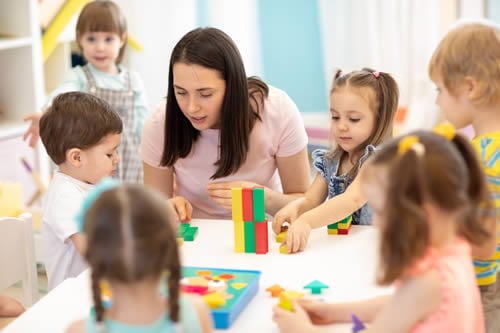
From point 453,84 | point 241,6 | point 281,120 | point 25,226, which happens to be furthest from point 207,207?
point 241,6

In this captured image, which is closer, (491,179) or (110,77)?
(491,179)

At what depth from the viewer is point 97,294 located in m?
0.96

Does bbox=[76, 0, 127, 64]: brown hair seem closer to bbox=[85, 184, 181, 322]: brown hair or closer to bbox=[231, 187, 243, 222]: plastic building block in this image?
bbox=[231, 187, 243, 222]: plastic building block

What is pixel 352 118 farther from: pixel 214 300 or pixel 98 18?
pixel 98 18

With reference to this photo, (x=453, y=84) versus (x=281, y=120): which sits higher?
(x=453, y=84)

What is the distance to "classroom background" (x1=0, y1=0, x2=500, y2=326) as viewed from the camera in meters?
3.03

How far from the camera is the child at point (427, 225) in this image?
97 centimetres

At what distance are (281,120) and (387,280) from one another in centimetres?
104

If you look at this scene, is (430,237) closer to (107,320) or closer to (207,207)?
(107,320)

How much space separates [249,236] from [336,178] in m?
0.34

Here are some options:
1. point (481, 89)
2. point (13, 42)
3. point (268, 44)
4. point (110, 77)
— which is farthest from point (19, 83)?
point (481, 89)

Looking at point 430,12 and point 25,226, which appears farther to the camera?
point 430,12

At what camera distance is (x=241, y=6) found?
3457mm

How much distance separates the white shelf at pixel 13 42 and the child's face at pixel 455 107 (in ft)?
6.30
